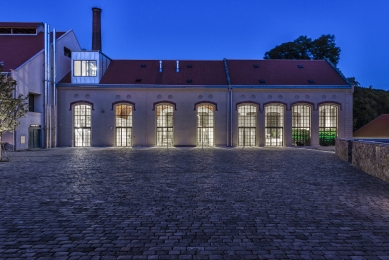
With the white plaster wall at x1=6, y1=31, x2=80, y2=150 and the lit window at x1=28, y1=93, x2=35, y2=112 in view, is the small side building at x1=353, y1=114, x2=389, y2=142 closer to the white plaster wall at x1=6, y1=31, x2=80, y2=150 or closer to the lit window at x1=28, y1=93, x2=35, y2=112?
the white plaster wall at x1=6, y1=31, x2=80, y2=150

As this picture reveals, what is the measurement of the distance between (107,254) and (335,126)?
30.1 metres

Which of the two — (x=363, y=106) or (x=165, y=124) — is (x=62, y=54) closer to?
(x=165, y=124)

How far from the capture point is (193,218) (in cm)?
602

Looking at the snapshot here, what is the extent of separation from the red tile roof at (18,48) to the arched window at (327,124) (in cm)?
2790

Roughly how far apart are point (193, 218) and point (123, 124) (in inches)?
972

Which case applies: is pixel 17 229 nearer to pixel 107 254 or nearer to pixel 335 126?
pixel 107 254

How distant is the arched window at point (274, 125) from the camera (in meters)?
30.1

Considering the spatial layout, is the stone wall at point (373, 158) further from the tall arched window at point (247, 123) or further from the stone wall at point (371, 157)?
the tall arched window at point (247, 123)

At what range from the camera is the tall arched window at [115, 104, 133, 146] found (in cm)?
2961

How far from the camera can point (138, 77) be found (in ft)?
101

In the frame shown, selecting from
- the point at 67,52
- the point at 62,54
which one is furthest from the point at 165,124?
the point at 67,52

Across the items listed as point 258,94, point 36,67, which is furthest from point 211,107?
point 36,67

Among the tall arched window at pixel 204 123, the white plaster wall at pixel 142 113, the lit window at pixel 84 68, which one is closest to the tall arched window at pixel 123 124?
the white plaster wall at pixel 142 113

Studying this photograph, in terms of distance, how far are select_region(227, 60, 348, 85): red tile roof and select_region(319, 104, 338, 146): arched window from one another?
267 centimetres
